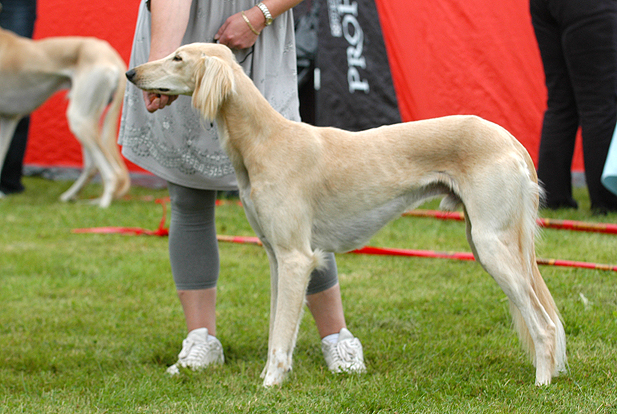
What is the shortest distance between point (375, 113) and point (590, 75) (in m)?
2.23

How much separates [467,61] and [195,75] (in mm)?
4944

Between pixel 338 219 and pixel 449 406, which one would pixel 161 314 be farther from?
pixel 449 406

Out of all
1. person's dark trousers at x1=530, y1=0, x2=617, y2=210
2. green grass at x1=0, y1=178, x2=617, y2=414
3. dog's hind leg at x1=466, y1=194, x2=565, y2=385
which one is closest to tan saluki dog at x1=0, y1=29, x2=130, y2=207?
green grass at x1=0, y1=178, x2=617, y2=414

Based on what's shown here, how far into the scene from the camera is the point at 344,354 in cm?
244

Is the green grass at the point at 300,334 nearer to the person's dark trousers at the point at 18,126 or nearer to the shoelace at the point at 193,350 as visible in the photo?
the shoelace at the point at 193,350

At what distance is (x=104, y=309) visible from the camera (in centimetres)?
325

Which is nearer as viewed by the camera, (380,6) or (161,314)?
(161,314)

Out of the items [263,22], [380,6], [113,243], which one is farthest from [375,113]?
[263,22]

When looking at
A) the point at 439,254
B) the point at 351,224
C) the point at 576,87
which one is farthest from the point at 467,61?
the point at 351,224

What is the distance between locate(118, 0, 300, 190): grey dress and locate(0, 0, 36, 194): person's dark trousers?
4.72 meters

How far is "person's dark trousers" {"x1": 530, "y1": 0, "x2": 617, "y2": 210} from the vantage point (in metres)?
4.54

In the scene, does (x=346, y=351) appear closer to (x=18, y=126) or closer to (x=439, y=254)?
(x=439, y=254)

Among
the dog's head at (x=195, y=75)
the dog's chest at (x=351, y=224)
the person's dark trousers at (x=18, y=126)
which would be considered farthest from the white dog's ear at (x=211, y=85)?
the person's dark trousers at (x=18, y=126)

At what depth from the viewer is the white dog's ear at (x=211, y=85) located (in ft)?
6.60
